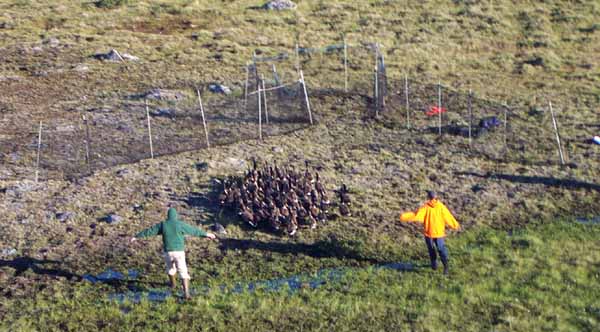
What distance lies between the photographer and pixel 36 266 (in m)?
16.7

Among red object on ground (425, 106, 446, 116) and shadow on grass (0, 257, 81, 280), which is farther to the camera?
red object on ground (425, 106, 446, 116)

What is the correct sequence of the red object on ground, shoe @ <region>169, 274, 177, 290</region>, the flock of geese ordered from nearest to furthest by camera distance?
shoe @ <region>169, 274, 177, 290</region> < the flock of geese < the red object on ground

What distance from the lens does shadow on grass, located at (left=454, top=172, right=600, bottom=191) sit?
2105 cm

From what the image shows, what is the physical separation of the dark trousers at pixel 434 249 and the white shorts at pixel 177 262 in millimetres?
4812

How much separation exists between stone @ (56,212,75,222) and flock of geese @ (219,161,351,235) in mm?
3579

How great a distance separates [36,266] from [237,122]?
1051cm

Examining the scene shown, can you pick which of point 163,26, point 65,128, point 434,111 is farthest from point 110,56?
point 434,111

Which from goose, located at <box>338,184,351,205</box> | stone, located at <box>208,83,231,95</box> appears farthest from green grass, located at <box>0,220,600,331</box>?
stone, located at <box>208,83,231,95</box>

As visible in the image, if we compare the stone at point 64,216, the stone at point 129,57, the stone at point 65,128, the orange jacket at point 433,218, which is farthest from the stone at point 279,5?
the orange jacket at point 433,218

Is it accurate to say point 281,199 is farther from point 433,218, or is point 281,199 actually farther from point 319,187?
point 433,218

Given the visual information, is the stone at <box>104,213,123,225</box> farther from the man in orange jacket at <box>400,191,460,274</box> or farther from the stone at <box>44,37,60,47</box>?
the stone at <box>44,37,60,47</box>

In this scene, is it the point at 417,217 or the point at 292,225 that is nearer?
the point at 417,217

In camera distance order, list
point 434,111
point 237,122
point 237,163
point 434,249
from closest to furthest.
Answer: point 434,249
point 237,163
point 237,122
point 434,111

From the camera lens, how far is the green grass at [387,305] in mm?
14141
